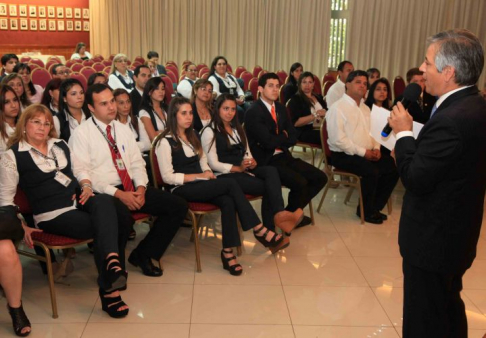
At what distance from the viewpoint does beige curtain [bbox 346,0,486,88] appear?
12.5 meters

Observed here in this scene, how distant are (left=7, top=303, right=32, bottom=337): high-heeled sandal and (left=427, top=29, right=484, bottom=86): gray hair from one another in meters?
2.49

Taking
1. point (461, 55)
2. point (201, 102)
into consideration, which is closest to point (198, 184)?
point (201, 102)

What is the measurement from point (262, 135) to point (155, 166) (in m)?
1.07

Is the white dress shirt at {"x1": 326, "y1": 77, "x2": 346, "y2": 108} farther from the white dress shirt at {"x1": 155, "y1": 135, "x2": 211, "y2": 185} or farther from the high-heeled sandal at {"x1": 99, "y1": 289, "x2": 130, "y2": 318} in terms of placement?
the high-heeled sandal at {"x1": 99, "y1": 289, "x2": 130, "y2": 318}

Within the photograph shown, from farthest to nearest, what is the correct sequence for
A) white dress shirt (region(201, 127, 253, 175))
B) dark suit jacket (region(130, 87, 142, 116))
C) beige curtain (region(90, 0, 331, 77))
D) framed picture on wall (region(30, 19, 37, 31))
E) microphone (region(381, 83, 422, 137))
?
framed picture on wall (region(30, 19, 37, 31))
beige curtain (region(90, 0, 331, 77))
dark suit jacket (region(130, 87, 142, 116))
white dress shirt (region(201, 127, 253, 175))
microphone (region(381, 83, 422, 137))

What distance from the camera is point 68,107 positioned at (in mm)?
4207

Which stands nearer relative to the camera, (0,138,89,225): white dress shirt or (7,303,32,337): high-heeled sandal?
(7,303,32,337): high-heeled sandal

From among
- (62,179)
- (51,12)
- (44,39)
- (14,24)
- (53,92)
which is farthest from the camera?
(44,39)

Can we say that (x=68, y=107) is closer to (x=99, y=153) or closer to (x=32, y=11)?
(x=99, y=153)

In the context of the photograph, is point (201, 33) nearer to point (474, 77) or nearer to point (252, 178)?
point (252, 178)

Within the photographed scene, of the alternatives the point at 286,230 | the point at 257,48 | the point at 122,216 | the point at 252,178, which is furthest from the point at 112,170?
the point at 257,48

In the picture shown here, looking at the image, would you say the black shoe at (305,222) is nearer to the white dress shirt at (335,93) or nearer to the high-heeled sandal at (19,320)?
the high-heeled sandal at (19,320)

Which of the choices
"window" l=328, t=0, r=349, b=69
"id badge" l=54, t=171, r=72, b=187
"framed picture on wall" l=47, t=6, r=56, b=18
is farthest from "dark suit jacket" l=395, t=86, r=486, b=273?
"framed picture on wall" l=47, t=6, r=56, b=18

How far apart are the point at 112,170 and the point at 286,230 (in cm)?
147
